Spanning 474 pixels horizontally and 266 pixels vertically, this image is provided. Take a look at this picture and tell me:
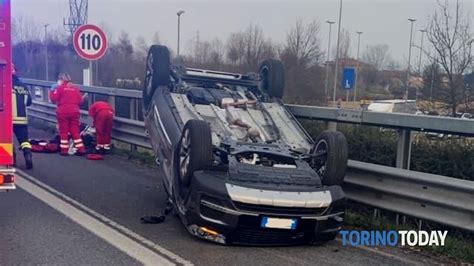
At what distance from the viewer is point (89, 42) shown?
10.7 m

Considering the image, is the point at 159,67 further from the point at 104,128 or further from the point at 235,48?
the point at 235,48

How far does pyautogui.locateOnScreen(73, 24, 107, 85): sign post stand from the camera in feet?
34.7

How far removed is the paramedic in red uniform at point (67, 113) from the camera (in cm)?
942

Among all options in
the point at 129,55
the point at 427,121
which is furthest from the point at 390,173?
the point at 129,55

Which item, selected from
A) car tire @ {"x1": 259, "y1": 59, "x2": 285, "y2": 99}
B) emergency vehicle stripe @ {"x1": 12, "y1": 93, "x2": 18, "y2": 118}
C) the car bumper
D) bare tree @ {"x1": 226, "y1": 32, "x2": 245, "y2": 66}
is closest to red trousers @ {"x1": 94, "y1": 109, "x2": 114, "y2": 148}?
emergency vehicle stripe @ {"x1": 12, "y1": 93, "x2": 18, "y2": 118}

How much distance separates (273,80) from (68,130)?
4.49 m

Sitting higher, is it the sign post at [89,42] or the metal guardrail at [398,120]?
the sign post at [89,42]

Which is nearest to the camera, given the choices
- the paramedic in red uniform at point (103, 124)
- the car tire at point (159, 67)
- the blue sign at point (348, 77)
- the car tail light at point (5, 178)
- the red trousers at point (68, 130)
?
the car tail light at point (5, 178)

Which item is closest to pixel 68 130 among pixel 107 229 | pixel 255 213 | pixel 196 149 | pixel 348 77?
pixel 107 229

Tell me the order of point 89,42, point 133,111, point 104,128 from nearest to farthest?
1. point 104,128
2. point 133,111
3. point 89,42

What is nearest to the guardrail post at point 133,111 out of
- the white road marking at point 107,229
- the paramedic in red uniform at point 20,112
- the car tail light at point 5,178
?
the paramedic in red uniform at point 20,112

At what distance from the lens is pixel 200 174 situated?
15.2 ft

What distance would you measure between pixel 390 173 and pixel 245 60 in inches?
1193

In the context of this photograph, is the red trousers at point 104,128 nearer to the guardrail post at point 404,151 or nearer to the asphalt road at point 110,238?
the asphalt road at point 110,238
